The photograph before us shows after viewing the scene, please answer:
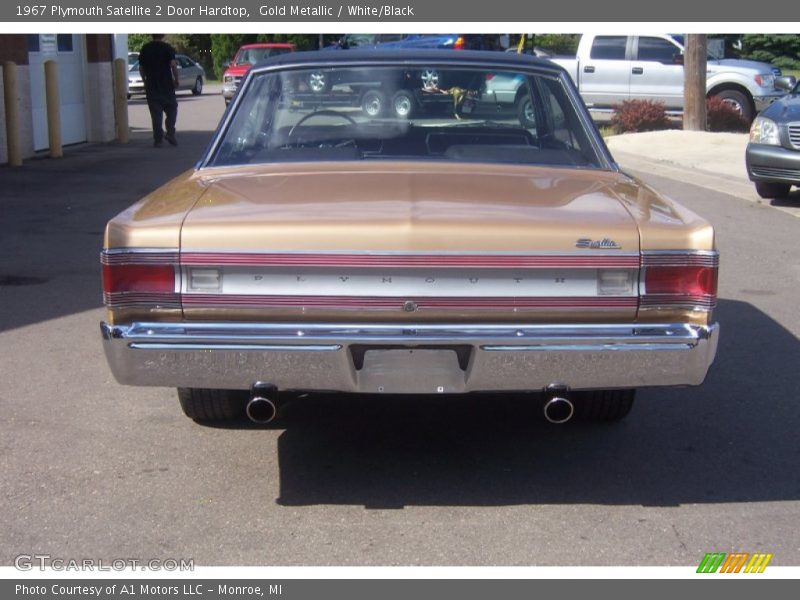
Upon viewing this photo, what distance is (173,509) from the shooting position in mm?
4344

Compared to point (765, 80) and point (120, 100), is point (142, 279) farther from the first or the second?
point (765, 80)

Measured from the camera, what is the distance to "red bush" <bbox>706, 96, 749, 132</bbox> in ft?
A: 69.3

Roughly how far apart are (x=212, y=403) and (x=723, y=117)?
18.0m

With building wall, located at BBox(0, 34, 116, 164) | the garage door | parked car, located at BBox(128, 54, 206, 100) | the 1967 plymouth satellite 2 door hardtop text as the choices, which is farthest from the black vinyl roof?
parked car, located at BBox(128, 54, 206, 100)

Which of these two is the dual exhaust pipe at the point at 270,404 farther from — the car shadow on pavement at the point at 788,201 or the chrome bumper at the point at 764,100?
the chrome bumper at the point at 764,100

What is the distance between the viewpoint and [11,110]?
15219mm

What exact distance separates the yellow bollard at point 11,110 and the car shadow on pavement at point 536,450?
11.1 metres

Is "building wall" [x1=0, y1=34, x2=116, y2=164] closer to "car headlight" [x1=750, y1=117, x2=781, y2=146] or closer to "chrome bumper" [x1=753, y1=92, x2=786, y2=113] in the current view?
"car headlight" [x1=750, y1=117, x2=781, y2=146]

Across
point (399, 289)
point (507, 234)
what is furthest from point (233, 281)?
point (507, 234)

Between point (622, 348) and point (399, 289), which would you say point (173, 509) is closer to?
point (399, 289)

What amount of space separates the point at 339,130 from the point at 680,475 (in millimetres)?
2269

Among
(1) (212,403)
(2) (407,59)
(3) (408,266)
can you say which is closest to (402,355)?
(3) (408,266)

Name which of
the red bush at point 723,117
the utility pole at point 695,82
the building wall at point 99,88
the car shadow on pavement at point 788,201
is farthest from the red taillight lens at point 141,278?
the red bush at point 723,117

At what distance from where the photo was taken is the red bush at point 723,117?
2112cm
